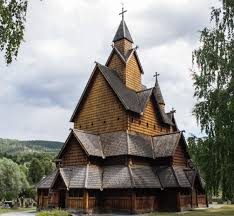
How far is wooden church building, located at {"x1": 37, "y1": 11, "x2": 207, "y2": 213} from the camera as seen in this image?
99.3 feet

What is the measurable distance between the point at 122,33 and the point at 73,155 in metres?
15.2

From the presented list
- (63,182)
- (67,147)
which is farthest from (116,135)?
(63,182)

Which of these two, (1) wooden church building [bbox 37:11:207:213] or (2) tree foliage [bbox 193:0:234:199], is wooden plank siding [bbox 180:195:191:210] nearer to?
(1) wooden church building [bbox 37:11:207:213]

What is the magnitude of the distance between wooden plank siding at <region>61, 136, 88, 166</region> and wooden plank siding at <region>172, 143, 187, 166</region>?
8.72 m

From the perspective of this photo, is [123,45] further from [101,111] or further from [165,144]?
[165,144]

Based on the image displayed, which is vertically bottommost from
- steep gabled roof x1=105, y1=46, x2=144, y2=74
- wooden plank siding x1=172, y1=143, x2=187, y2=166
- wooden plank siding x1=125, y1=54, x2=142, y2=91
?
wooden plank siding x1=172, y1=143, x2=187, y2=166

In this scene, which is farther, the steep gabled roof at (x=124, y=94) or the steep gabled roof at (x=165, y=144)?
the steep gabled roof at (x=124, y=94)

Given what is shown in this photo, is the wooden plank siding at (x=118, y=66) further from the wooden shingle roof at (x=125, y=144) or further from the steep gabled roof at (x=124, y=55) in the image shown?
the wooden shingle roof at (x=125, y=144)

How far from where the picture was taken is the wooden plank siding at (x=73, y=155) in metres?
32.1

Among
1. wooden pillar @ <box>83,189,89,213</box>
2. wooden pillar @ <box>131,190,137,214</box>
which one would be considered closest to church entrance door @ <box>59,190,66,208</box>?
wooden pillar @ <box>83,189,89,213</box>

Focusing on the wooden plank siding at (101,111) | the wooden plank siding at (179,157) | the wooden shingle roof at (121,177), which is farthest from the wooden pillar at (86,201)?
the wooden plank siding at (179,157)

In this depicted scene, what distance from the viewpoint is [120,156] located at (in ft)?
105

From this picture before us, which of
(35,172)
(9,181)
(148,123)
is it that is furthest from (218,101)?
(35,172)

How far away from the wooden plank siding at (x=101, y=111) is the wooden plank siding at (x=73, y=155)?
3688 mm
